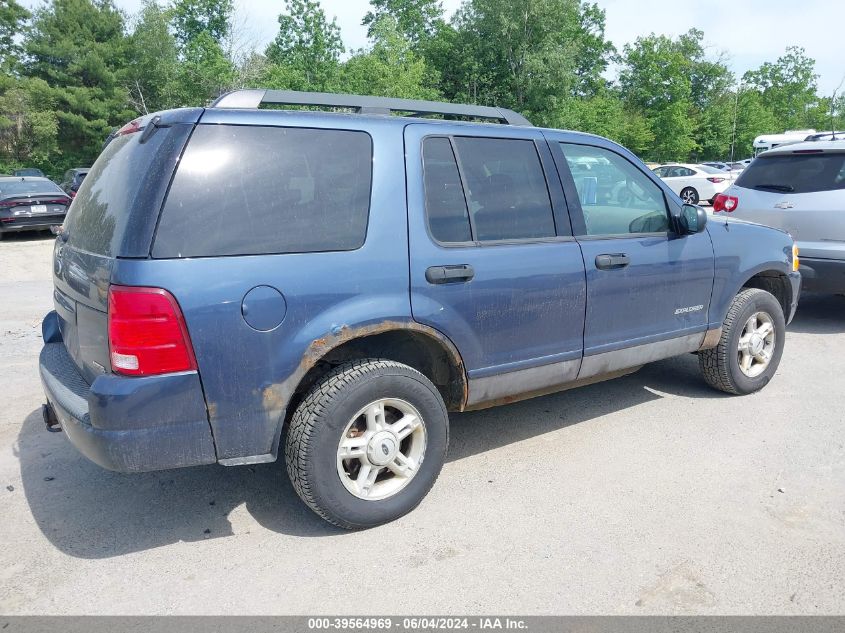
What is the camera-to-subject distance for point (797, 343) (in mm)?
6398

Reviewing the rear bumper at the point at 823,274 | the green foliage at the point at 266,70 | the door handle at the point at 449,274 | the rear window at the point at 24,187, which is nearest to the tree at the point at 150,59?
the green foliage at the point at 266,70

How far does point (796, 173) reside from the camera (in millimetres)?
6957

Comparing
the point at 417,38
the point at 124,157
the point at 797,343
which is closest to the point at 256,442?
the point at 124,157

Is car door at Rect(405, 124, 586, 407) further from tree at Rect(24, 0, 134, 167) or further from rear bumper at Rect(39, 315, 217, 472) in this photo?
tree at Rect(24, 0, 134, 167)

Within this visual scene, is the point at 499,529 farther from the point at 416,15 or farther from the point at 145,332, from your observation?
the point at 416,15

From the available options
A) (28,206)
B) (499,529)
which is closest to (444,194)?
(499,529)

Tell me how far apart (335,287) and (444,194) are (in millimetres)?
808

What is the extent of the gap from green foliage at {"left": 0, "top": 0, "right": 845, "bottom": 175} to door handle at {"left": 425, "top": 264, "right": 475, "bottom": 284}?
30854 millimetres

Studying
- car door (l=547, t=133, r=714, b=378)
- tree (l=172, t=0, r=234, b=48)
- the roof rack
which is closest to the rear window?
the roof rack

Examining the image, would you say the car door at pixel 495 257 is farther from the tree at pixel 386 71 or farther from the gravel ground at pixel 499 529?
the tree at pixel 386 71

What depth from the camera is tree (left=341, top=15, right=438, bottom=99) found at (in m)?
28.1

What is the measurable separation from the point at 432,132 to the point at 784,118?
6743cm

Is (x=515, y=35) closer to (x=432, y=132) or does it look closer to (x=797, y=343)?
(x=797, y=343)

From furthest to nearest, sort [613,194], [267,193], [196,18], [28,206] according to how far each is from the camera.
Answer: [196,18] → [28,206] → [613,194] → [267,193]
